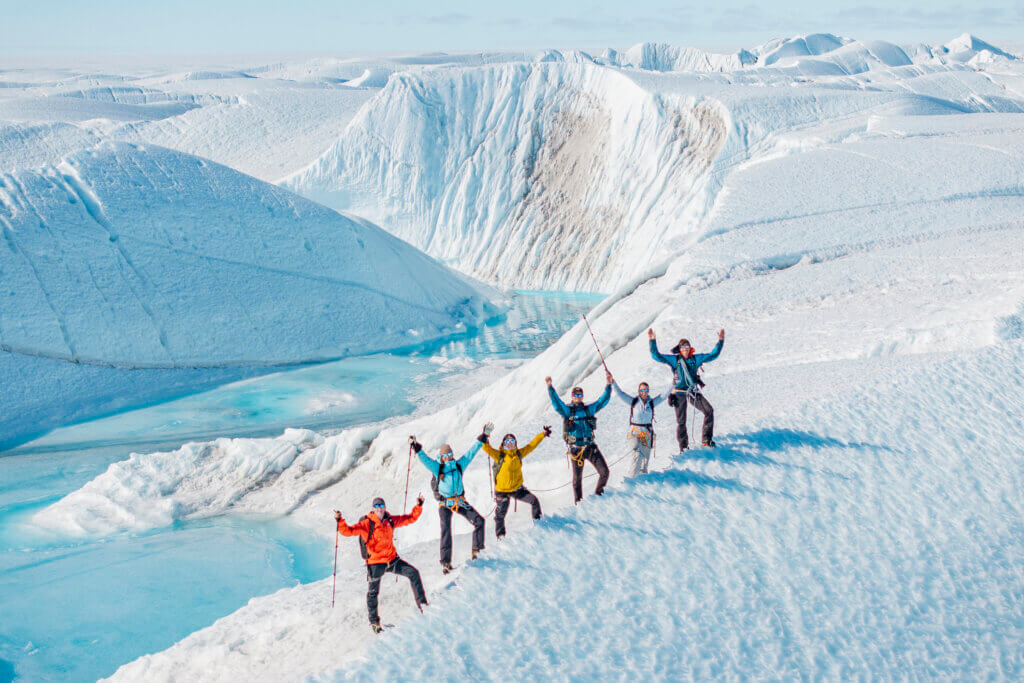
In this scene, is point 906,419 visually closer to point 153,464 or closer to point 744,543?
point 744,543

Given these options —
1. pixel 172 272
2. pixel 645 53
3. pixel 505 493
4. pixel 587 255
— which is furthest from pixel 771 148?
pixel 645 53

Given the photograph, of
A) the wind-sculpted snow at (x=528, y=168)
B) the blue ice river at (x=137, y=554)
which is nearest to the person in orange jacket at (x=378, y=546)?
the blue ice river at (x=137, y=554)

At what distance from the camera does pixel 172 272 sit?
73.7 feet

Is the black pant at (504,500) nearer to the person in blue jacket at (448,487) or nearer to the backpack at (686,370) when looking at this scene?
the person in blue jacket at (448,487)

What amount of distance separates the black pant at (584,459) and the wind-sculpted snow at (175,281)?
15028 mm

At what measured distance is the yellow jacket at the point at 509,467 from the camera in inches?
259

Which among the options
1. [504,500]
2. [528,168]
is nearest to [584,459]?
[504,500]

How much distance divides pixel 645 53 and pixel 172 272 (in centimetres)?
7748

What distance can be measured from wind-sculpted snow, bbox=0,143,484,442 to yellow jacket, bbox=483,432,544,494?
1502 cm

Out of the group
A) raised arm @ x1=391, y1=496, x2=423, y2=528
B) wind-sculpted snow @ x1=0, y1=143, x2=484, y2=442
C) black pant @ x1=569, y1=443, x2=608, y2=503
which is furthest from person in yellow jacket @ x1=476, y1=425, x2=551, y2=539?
wind-sculpted snow @ x1=0, y1=143, x2=484, y2=442

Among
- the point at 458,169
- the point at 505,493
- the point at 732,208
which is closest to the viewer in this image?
the point at 505,493

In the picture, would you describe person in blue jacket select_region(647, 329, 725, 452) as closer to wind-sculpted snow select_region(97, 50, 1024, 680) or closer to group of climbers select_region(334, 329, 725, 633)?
group of climbers select_region(334, 329, 725, 633)

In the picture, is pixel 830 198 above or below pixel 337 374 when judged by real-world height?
above

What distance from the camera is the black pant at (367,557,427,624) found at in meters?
6.05
